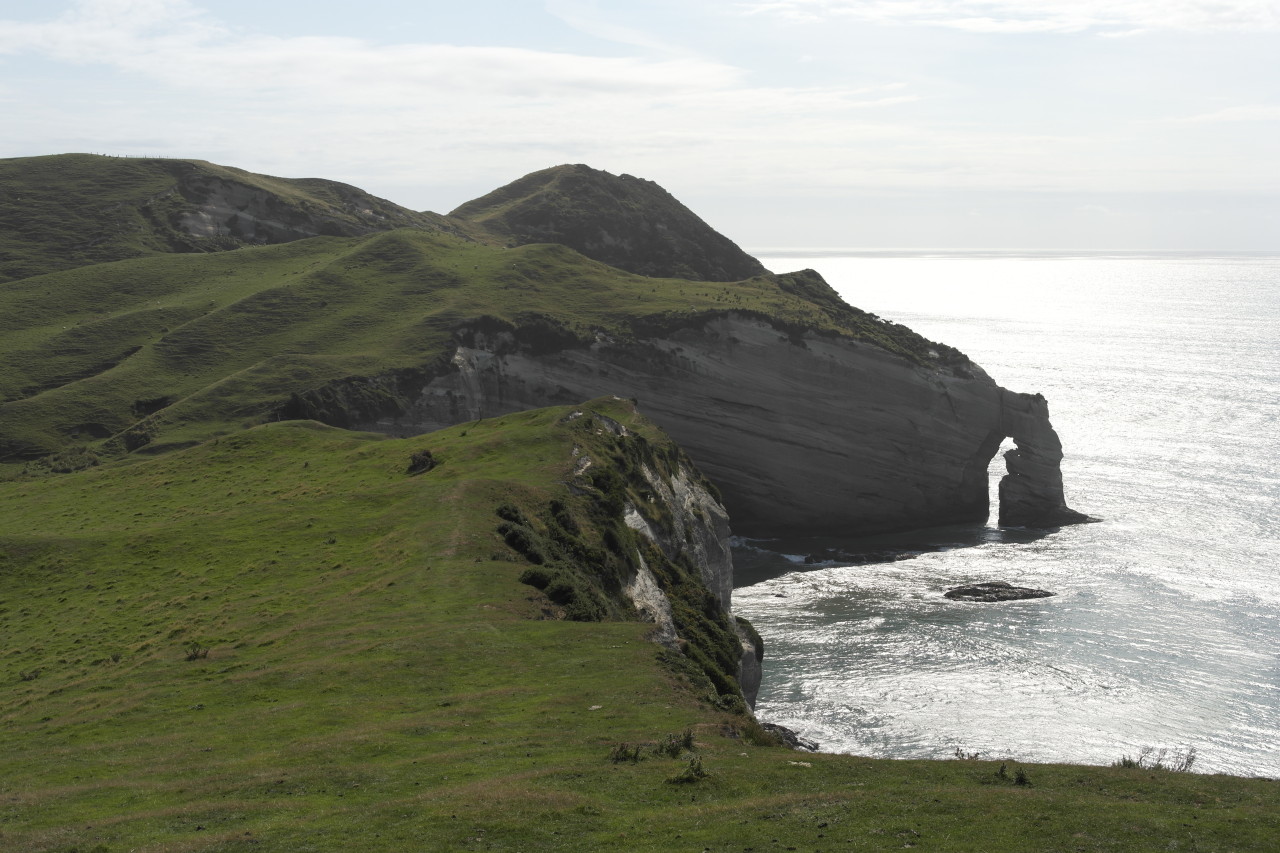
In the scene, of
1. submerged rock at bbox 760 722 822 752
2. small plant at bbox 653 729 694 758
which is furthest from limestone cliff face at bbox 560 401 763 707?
small plant at bbox 653 729 694 758

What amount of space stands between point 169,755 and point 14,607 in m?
23.9

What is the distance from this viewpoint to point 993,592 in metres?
99.2

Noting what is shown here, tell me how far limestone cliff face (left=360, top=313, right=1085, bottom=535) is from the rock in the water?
25213 millimetres

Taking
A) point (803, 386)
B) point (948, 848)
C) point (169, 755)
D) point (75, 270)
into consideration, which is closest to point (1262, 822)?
point (948, 848)

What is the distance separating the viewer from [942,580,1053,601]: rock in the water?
9825 cm

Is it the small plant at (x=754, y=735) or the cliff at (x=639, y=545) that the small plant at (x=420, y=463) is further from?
the small plant at (x=754, y=735)

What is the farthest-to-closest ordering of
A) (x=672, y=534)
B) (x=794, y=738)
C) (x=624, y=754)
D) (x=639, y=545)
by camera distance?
(x=672, y=534) < (x=639, y=545) < (x=794, y=738) < (x=624, y=754)

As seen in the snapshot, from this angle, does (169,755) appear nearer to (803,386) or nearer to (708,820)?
(708,820)

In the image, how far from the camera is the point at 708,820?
2319 centimetres

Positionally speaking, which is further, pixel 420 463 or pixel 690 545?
pixel 690 545

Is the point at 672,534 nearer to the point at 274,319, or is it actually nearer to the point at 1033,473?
the point at 1033,473

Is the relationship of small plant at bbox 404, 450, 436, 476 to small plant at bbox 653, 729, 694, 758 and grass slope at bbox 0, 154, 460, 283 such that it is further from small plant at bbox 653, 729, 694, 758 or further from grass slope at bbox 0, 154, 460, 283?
grass slope at bbox 0, 154, 460, 283

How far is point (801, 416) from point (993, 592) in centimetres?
3325

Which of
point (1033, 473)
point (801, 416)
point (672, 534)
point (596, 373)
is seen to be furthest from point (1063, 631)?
point (596, 373)
